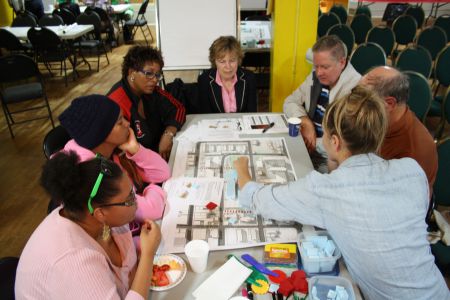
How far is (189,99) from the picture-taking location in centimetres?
286

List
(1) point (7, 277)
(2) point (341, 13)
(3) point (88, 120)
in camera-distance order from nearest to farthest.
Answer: (1) point (7, 277) → (3) point (88, 120) → (2) point (341, 13)

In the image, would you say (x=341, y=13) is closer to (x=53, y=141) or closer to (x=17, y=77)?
(x=17, y=77)

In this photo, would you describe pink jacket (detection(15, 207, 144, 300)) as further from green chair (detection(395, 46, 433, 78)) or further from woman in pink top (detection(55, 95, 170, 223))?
green chair (detection(395, 46, 433, 78))

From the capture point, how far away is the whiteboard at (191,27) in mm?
A: 3488

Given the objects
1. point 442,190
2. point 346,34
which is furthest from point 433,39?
point 442,190

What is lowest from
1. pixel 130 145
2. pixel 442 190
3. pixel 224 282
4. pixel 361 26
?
pixel 442 190

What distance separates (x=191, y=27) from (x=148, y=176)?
7.44 ft

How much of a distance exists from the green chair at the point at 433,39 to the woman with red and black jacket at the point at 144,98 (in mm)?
3921

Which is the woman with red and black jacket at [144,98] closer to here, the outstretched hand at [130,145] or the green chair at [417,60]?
the outstretched hand at [130,145]

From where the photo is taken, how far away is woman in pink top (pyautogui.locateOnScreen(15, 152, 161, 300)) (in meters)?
0.96

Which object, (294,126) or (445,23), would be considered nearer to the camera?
(294,126)

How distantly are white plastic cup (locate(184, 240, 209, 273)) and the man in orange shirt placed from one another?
43.4 inches

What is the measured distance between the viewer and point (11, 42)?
5.87 metres

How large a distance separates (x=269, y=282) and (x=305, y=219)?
28 cm
